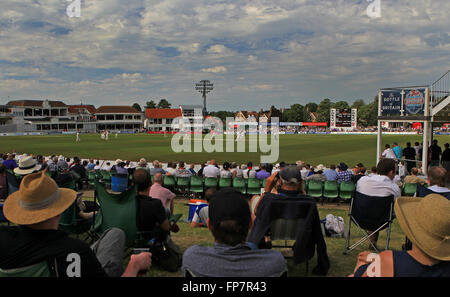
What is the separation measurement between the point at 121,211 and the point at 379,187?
13.4ft

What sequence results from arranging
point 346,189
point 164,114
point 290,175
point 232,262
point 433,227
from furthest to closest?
1. point 164,114
2. point 346,189
3. point 290,175
4. point 232,262
5. point 433,227

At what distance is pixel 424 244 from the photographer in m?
2.06

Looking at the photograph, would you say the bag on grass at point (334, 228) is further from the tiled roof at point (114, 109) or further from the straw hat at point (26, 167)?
the tiled roof at point (114, 109)

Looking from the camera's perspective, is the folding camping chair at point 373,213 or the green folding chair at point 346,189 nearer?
the folding camping chair at point 373,213

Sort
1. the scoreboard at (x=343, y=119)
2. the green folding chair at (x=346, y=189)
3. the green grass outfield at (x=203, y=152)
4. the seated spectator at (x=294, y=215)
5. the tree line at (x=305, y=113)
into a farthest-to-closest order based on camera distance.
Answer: the tree line at (x=305, y=113)
the scoreboard at (x=343, y=119)
the green grass outfield at (x=203, y=152)
the green folding chair at (x=346, y=189)
the seated spectator at (x=294, y=215)

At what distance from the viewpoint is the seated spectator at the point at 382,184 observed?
543 cm

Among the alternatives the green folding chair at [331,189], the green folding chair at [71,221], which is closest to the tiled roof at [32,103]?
the green folding chair at [331,189]

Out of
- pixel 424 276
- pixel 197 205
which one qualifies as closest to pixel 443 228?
pixel 424 276

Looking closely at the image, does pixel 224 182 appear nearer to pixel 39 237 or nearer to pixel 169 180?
pixel 169 180

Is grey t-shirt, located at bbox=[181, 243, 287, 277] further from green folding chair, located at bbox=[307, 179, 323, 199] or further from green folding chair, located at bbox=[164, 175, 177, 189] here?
green folding chair, located at bbox=[164, 175, 177, 189]

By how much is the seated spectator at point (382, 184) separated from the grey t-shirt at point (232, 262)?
3844 mm

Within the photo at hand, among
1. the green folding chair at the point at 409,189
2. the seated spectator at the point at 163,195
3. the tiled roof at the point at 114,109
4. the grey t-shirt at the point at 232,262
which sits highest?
the tiled roof at the point at 114,109

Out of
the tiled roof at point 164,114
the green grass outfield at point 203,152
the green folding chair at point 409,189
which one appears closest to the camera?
the green folding chair at point 409,189

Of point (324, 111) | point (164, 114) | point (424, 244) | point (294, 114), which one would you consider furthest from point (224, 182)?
point (324, 111)
